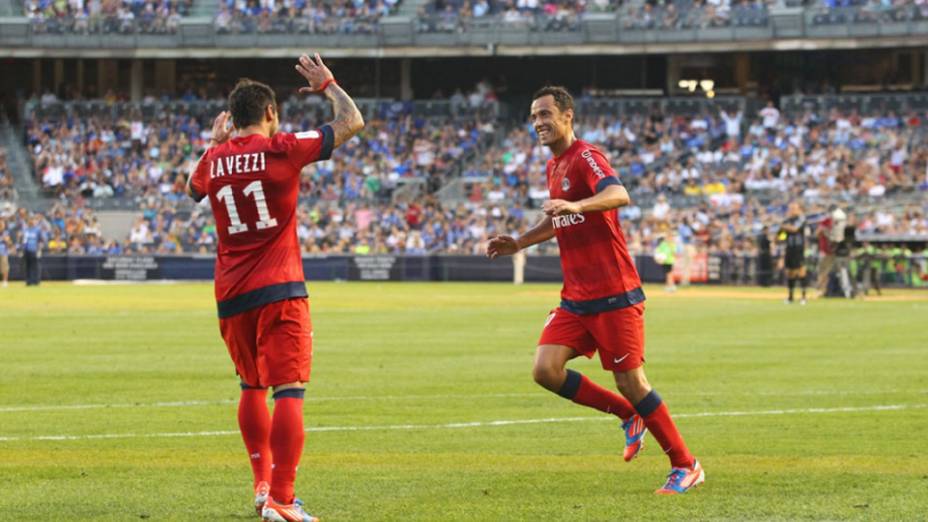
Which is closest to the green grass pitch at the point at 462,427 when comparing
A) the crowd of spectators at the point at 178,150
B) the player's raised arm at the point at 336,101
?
the player's raised arm at the point at 336,101

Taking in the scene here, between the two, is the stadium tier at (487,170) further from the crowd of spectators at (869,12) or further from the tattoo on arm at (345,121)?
the tattoo on arm at (345,121)

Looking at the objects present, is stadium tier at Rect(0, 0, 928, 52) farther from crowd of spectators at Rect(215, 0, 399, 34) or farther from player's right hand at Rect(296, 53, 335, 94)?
player's right hand at Rect(296, 53, 335, 94)

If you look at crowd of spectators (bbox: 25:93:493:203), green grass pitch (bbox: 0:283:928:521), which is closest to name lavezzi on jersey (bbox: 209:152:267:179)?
green grass pitch (bbox: 0:283:928:521)

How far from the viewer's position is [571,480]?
1025 centimetres

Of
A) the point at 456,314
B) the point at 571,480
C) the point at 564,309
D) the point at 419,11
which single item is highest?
the point at 419,11

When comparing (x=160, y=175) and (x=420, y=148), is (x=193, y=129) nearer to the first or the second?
(x=160, y=175)

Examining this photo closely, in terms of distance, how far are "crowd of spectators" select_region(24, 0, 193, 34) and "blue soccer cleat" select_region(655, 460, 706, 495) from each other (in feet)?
189

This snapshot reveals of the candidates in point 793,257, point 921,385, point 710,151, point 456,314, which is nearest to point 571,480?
point 921,385

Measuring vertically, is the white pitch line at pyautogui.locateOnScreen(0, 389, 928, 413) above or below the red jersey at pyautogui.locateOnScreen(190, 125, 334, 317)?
below

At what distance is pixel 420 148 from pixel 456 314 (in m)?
30.5

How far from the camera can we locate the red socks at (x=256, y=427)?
9.05m

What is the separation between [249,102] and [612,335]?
275 cm

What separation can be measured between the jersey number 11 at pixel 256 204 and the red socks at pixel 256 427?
35.5 inches

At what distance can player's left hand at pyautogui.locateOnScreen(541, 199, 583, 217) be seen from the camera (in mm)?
9305
